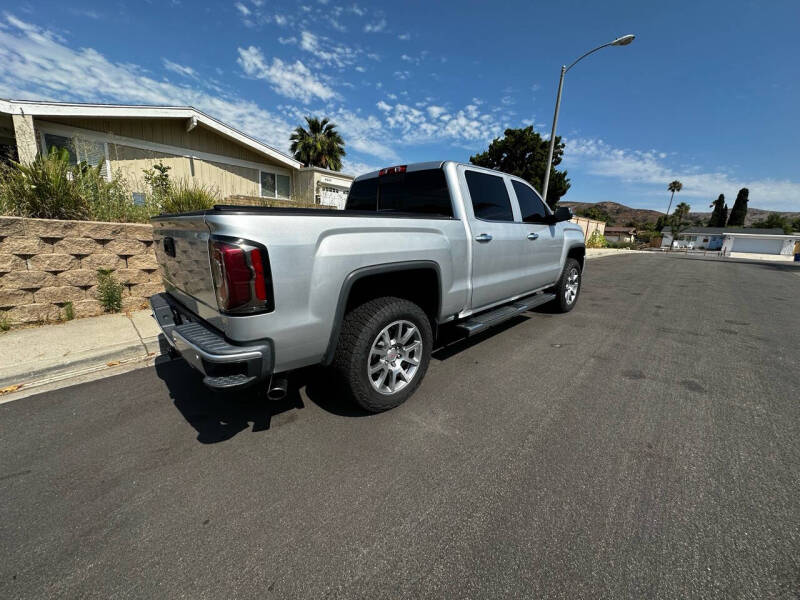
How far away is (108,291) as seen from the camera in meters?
4.64

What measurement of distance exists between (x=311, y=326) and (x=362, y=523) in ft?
3.64

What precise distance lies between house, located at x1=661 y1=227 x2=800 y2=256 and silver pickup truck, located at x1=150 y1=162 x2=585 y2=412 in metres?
62.6

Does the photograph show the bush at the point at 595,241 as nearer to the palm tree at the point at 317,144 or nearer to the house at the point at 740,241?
the palm tree at the point at 317,144

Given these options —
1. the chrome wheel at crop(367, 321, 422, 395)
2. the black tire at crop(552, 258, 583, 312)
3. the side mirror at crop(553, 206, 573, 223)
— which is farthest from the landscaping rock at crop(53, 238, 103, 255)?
the black tire at crop(552, 258, 583, 312)

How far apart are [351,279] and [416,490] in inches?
52.4

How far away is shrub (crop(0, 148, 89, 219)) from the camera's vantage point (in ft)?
14.3

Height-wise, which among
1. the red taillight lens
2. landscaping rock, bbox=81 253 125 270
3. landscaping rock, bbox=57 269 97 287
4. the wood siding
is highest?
the wood siding

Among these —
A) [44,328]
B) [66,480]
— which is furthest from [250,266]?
[44,328]

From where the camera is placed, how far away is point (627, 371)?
11.7 ft

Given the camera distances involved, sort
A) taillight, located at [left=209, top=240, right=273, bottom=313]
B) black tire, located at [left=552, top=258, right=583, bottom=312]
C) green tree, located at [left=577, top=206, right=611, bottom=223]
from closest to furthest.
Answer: taillight, located at [left=209, top=240, right=273, bottom=313], black tire, located at [left=552, top=258, right=583, bottom=312], green tree, located at [left=577, top=206, right=611, bottom=223]

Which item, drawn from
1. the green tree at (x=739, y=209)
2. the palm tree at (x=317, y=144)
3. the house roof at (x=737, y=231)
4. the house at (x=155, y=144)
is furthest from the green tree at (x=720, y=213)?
the house at (x=155, y=144)

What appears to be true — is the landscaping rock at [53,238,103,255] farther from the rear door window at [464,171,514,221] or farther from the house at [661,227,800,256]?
the house at [661,227,800,256]

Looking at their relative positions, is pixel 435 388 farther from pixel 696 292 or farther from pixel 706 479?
pixel 696 292

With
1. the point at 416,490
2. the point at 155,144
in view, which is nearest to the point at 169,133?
the point at 155,144
